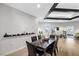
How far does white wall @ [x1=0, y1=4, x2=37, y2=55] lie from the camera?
7.20 feet

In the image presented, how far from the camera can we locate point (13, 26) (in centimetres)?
233

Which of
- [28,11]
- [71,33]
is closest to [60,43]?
[71,33]

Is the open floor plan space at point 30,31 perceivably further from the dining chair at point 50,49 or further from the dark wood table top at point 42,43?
the dark wood table top at point 42,43

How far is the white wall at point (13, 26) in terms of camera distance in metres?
2.19

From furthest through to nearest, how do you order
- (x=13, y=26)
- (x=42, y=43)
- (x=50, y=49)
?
(x=42, y=43), (x=50, y=49), (x=13, y=26)

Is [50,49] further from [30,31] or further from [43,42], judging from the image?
[30,31]

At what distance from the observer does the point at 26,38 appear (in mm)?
2316

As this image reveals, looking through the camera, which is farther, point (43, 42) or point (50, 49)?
point (43, 42)

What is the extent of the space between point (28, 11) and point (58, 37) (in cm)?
105

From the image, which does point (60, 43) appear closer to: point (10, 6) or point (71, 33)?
point (71, 33)

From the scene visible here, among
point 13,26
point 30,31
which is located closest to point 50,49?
point 30,31

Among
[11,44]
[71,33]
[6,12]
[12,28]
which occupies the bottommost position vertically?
[11,44]

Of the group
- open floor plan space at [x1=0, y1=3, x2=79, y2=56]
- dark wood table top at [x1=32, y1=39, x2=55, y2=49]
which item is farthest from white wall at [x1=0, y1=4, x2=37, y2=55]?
dark wood table top at [x1=32, y1=39, x2=55, y2=49]

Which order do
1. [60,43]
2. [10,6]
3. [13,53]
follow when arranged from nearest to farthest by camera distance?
[13,53]
[10,6]
[60,43]
